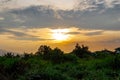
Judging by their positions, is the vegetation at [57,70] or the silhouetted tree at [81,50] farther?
the silhouetted tree at [81,50]

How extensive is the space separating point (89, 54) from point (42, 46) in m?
6.39

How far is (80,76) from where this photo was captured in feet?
74.3

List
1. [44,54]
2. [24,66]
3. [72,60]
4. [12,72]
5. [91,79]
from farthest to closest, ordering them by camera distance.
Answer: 1. [44,54]
2. [72,60]
3. [24,66]
4. [12,72]
5. [91,79]

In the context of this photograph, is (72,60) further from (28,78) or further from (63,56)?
(28,78)

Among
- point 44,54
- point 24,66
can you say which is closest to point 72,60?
point 44,54

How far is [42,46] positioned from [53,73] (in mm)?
22195

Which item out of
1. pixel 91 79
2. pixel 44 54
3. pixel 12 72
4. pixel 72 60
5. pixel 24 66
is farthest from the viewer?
pixel 44 54

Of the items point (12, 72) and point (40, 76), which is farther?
point (12, 72)

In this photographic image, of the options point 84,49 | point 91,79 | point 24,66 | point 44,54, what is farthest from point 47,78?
point 84,49

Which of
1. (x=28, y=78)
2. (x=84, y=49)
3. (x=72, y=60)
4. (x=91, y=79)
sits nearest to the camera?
(x=28, y=78)

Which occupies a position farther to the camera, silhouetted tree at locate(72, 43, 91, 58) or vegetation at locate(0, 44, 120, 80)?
silhouetted tree at locate(72, 43, 91, 58)

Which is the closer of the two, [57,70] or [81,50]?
[57,70]

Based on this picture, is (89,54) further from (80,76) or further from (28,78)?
(28,78)

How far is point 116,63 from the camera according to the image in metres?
27.5
